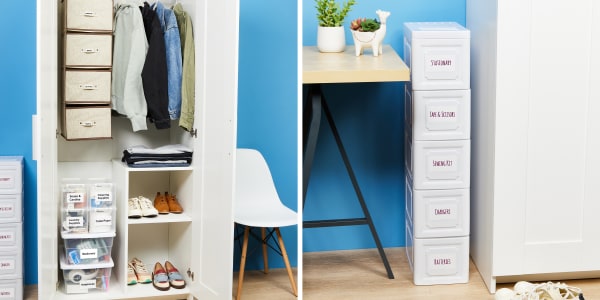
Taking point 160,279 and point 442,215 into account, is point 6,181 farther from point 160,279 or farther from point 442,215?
point 442,215

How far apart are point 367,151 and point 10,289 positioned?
199 cm

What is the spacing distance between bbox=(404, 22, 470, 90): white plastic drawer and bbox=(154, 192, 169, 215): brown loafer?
135cm

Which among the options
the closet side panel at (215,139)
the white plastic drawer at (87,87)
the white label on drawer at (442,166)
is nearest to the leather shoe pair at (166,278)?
the closet side panel at (215,139)

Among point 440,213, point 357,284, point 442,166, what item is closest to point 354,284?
point 357,284

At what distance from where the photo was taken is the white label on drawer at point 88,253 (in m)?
4.22

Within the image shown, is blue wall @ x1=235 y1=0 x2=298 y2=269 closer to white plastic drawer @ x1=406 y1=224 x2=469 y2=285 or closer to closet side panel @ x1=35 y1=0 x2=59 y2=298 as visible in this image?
white plastic drawer @ x1=406 y1=224 x2=469 y2=285

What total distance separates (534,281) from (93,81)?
238 cm

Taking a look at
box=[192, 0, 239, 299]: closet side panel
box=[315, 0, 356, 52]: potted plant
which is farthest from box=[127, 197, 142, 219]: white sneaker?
Result: box=[315, 0, 356, 52]: potted plant

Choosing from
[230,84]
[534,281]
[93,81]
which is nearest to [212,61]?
[230,84]

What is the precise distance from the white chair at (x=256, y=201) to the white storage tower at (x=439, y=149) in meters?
0.66

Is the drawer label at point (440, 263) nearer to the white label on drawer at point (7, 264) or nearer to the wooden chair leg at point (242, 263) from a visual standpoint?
the wooden chair leg at point (242, 263)

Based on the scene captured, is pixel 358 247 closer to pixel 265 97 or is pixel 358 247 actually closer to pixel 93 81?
pixel 265 97

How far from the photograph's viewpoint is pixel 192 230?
14.2 feet

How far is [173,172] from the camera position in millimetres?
4668
